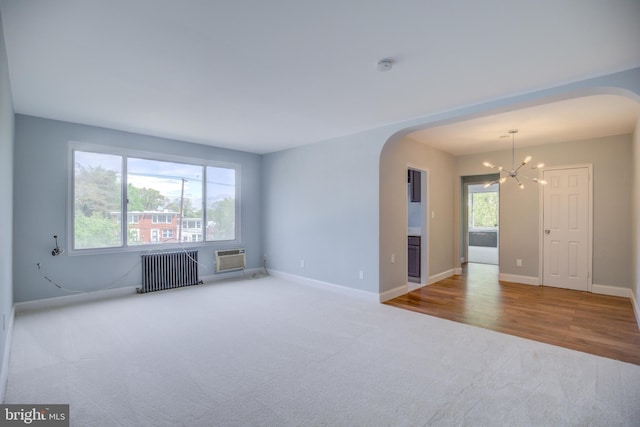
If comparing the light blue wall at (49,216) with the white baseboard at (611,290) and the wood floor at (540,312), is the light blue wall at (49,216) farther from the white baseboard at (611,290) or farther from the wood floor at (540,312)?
the white baseboard at (611,290)

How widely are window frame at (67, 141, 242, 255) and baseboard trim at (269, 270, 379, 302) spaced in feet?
3.63

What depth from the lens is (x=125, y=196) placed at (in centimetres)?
480

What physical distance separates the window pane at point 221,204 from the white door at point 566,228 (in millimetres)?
5935

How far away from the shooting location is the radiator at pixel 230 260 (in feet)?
18.9

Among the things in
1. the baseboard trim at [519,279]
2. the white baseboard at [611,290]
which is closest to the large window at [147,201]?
the baseboard trim at [519,279]

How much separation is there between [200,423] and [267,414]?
0.41m

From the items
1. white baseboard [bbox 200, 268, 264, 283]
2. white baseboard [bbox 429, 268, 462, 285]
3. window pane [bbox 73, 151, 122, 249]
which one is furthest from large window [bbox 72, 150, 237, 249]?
white baseboard [bbox 429, 268, 462, 285]

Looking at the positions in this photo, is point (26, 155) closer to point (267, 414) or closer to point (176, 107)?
point (176, 107)

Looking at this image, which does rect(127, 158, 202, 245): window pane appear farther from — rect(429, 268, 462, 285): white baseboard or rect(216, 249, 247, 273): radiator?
rect(429, 268, 462, 285): white baseboard

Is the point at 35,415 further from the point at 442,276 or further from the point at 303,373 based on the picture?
the point at 442,276

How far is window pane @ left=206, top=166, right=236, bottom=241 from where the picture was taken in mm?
5852

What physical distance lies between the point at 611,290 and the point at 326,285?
4619mm

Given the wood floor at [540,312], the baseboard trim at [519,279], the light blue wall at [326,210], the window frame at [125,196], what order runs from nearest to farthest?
the wood floor at [540,312] → the window frame at [125,196] → the light blue wall at [326,210] → the baseboard trim at [519,279]

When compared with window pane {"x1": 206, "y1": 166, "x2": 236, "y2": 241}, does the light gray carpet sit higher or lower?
lower
